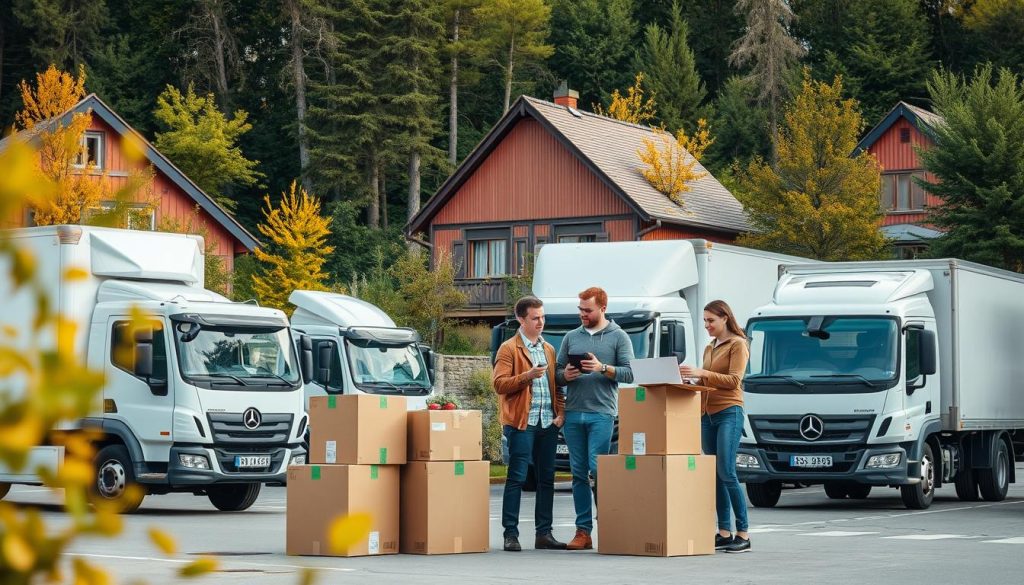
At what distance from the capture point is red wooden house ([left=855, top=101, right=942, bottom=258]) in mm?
58281

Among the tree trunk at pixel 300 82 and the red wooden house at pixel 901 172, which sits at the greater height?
the tree trunk at pixel 300 82

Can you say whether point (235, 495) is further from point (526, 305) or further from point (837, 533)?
point (526, 305)

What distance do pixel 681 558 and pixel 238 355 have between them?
27.3ft

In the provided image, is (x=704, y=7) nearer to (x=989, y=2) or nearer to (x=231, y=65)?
(x=989, y=2)

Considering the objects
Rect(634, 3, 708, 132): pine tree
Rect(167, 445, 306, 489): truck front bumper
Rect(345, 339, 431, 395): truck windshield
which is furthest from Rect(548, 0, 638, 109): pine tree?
Rect(167, 445, 306, 489): truck front bumper

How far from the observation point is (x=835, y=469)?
19891mm

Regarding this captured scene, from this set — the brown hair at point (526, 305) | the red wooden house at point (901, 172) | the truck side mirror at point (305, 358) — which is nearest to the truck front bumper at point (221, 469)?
the truck side mirror at point (305, 358)

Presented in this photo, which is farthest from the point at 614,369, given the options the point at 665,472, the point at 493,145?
the point at 493,145

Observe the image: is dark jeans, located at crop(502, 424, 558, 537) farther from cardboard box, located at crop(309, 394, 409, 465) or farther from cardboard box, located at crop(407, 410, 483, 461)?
cardboard box, located at crop(309, 394, 409, 465)

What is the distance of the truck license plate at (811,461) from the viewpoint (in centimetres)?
1989

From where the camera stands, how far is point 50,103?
155 feet

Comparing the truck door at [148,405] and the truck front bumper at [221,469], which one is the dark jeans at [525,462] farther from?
the truck door at [148,405]

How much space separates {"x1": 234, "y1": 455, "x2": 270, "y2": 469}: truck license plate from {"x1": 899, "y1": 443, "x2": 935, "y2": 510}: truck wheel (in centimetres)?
753

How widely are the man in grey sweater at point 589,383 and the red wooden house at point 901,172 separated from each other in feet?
152
